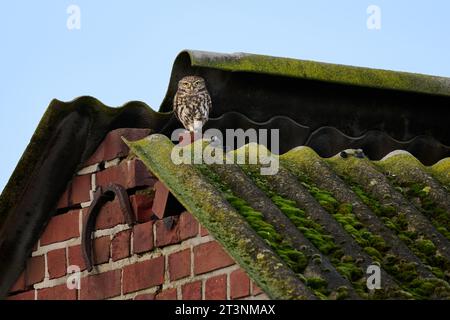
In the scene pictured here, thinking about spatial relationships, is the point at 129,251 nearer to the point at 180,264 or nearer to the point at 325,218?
the point at 180,264

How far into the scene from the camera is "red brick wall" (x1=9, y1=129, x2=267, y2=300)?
6.12 m

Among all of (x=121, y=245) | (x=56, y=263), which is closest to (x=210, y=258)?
(x=121, y=245)

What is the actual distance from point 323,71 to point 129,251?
1627 millimetres

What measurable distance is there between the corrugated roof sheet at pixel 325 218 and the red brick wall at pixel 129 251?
167mm

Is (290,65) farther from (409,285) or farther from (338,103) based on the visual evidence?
(409,285)

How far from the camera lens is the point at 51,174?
7.20 meters

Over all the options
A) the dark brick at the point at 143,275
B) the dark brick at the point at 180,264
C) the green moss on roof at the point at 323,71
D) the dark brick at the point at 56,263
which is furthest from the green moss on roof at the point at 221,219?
the green moss on roof at the point at 323,71

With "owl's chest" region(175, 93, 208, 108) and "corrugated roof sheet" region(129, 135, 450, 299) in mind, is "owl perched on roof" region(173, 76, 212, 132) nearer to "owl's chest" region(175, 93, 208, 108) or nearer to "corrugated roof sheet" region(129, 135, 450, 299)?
"owl's chest" region(175, 93, 208, 108)

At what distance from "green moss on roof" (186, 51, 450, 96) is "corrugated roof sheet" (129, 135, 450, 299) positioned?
73 centimetres

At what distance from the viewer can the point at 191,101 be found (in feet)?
24.7

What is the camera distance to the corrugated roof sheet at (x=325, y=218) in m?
5.74

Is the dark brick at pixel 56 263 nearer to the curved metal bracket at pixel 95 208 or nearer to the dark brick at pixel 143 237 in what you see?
the curved metal bracket at pixel 95 208
